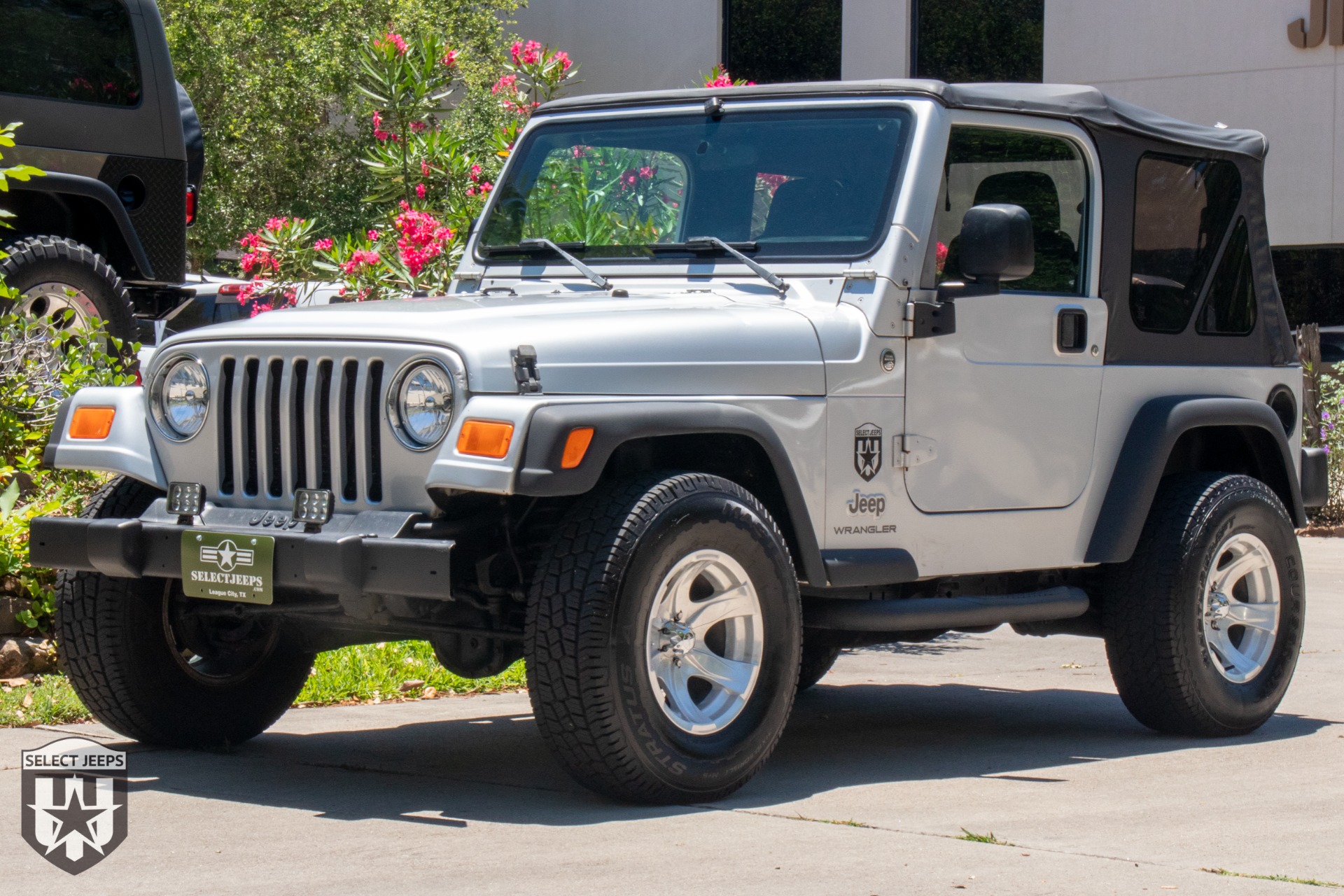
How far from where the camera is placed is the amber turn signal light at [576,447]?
4.74 metres

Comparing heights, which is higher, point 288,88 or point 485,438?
point 288,88

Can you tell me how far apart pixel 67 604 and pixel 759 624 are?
210 cm

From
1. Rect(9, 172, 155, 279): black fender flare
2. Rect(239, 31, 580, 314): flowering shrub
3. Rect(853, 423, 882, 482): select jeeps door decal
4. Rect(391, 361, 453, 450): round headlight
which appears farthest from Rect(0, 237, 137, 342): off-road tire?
Rect(853, 423, 882, 482): select jeeps door decal

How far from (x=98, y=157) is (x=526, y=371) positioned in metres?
5.43

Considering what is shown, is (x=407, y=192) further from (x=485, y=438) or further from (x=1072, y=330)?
(x=485, y=438)

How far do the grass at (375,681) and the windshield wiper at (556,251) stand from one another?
163cm

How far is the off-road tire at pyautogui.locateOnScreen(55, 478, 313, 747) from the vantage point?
18.4ft

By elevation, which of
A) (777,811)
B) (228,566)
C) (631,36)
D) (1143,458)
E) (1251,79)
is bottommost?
(777,811)

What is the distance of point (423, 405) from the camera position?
496cm

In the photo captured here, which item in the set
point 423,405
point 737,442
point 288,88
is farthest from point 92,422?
point 288,88

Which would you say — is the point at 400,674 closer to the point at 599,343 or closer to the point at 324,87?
the point at 599,343

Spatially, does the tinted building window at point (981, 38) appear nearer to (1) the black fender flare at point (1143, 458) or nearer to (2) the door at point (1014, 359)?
(1) the black fender flare at point (1143, 458)

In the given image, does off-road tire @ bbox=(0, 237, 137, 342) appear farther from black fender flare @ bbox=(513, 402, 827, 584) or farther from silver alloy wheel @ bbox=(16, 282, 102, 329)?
black fender flare @ bbox=(513, 402, 827, 584)

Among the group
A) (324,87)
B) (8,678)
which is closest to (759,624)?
(8,678)
